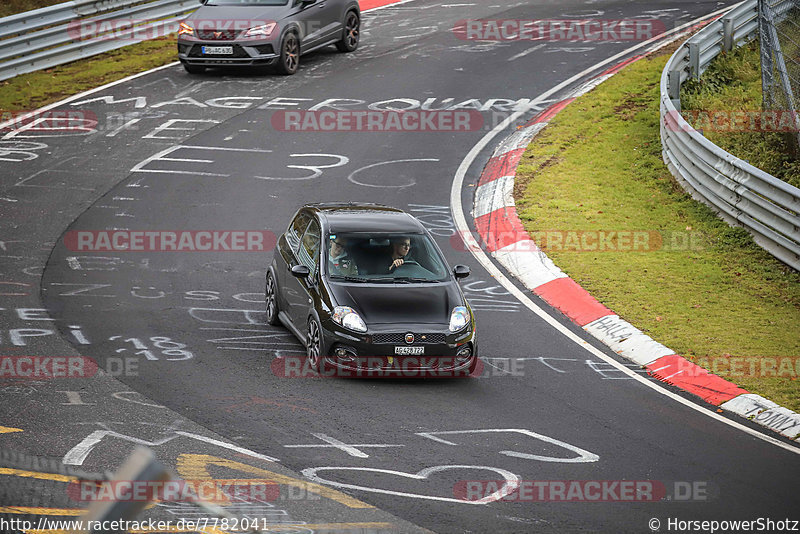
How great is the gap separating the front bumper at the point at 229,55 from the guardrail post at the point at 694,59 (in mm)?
8906

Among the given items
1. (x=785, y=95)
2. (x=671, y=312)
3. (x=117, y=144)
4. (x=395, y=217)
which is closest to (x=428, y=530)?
(x=395, y=217)

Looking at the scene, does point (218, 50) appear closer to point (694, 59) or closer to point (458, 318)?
point (694, 59)

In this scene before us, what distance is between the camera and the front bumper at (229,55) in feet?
72.0

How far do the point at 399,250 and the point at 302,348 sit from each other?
5.13ft

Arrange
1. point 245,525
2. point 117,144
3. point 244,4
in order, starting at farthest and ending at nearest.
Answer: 1. point 244,4
2. point 117,144
3. point 245,525

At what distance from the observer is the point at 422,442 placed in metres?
8.81

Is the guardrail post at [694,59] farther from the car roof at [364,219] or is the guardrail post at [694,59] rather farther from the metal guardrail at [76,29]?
the metal guardrail at [76,29]

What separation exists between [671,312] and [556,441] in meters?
4.16

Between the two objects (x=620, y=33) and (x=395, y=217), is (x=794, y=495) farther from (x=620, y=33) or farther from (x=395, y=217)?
(x=620, y=33)

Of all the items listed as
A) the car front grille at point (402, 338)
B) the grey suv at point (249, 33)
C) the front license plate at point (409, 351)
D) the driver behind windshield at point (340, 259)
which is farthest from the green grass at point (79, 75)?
the front license plate at point (409, 351)

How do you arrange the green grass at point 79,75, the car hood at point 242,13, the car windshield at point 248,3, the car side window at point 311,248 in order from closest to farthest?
the car side window at point 311,248 < the green grass at point 79,75 < the car hood at point 242,13 < the car windshield at point 248,3

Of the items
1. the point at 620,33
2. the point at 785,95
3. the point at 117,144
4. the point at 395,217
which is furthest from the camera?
the point at 620,33

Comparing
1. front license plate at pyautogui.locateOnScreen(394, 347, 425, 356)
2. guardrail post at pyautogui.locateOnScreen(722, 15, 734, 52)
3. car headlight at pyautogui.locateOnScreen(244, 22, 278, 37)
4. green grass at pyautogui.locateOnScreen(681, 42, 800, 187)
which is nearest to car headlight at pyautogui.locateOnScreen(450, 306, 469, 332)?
front license plate at pyautogui.locateOnScreen(394, 347, 425, 356)

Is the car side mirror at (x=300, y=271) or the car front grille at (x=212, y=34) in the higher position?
the car front grille at (x=212, y=34)
